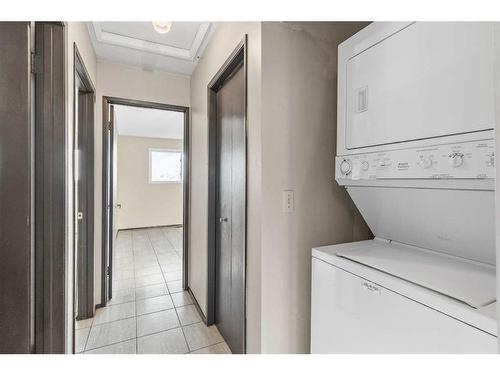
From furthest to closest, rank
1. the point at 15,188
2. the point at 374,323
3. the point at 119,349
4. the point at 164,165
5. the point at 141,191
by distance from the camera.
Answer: the point at 164,165 → the point at 141,191 → the point at 119,349 → the point at 15,188 → the point at 374,323

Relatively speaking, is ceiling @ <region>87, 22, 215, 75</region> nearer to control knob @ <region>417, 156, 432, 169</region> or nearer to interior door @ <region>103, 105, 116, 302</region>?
interior door @ <region>103, 105, 116, 302</region>

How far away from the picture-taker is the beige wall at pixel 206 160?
1.32 meters

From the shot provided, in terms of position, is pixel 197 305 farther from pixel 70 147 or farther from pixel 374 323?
pixel 374 323

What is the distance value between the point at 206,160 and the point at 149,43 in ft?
3.74

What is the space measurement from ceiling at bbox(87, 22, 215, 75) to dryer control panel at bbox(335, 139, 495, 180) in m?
1.60

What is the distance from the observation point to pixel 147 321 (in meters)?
2.20

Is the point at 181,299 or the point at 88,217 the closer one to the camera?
the point at 88,217

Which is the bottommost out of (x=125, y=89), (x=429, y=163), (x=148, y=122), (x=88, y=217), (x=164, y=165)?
(x=88, y=217)

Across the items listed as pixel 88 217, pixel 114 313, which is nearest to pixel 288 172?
pixel 88 217

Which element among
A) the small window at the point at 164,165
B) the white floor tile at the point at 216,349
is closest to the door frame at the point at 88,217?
the white floor tile at the point at 216,349

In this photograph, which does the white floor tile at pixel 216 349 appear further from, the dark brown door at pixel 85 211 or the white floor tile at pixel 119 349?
the dark brown door at pixel 85 211

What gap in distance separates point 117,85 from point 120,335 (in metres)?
2.27
